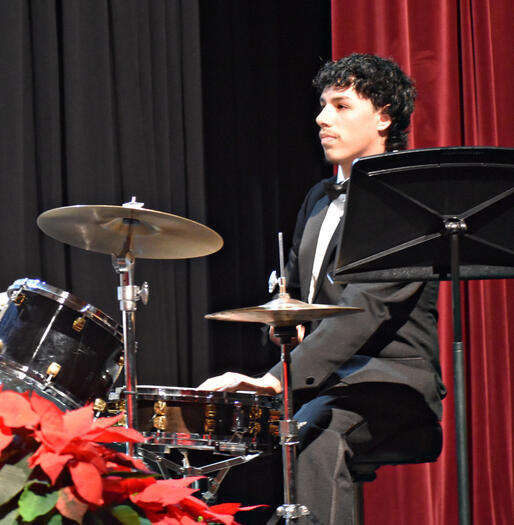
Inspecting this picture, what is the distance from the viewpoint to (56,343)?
2312 mm

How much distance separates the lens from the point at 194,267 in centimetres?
339

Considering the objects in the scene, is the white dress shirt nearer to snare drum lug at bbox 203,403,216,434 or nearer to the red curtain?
snare drum lug at bbox 203,403,216,434

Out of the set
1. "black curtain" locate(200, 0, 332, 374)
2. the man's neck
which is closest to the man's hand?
the man's neck

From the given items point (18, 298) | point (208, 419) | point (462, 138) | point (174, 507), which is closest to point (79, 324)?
point (18, 298)

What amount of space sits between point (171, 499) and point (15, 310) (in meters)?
1.81

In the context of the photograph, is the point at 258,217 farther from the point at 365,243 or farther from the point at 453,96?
the point at 365,243

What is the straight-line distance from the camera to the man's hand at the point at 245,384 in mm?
2234

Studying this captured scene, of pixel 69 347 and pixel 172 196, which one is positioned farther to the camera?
pixel 172 196

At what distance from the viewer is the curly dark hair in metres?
2.68

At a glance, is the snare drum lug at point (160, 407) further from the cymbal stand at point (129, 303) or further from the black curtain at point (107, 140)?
the black curtain at point (107, 140)

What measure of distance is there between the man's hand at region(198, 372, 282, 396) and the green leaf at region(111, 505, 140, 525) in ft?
5.31

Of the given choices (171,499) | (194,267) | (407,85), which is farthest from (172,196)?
(171,499)

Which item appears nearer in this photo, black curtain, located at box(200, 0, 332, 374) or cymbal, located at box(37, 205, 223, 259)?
cymbal, located at box(37, 205, 223, 259)

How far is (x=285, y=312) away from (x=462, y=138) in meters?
2.01
